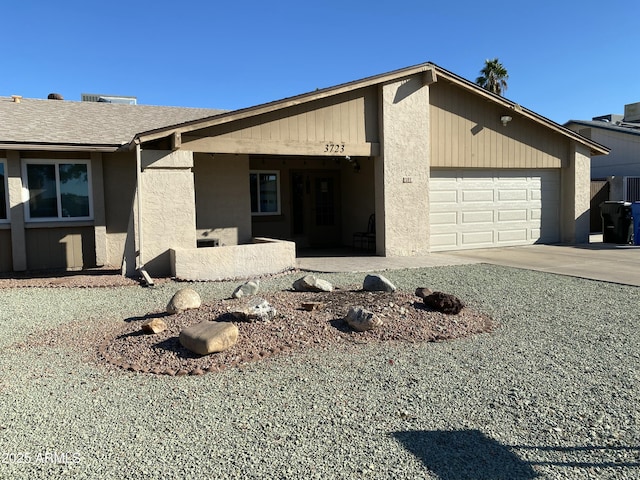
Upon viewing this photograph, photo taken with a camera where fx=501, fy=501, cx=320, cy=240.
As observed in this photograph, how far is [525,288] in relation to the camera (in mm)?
8688

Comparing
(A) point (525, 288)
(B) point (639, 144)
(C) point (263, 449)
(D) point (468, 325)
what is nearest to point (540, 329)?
(D) point (468, 325)

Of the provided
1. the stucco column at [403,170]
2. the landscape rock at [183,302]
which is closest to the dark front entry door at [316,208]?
the stucco column at [403,170]

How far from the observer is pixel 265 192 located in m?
14.9

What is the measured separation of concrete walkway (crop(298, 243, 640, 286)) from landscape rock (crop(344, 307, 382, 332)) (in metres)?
4.64

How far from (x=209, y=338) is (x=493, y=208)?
11807 mm

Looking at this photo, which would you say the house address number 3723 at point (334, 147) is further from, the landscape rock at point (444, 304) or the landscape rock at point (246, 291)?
the landscape rock at point (444, 304)

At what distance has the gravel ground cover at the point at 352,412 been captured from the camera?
3162mm

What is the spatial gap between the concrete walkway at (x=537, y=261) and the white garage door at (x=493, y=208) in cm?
53

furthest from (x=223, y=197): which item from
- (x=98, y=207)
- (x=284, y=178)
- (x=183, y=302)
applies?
(x=183, y=302)

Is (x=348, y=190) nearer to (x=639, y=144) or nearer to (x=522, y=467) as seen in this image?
(x=522, y=467)

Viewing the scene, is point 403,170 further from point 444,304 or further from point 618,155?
point 618,155

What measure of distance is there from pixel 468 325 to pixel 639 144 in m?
20.6

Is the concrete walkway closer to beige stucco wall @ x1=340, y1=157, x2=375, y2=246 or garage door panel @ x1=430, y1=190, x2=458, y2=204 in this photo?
garage door panel @ x1=430, y1=190, x2=458, y2=204

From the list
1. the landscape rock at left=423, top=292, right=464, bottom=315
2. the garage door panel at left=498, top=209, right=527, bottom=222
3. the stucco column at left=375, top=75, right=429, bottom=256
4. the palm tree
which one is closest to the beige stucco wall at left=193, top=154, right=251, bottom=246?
the stucco column at left=375, top=75, right=429, bottom=256
